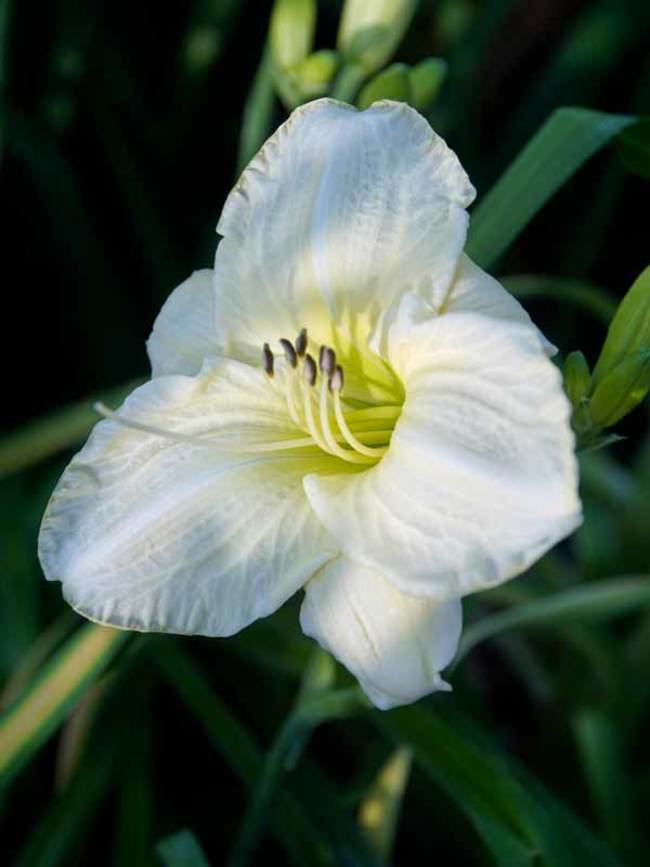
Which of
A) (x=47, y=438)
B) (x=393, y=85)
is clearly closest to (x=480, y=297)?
(x=393, y=85)

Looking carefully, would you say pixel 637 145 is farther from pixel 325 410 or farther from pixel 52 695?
pixel 52 695

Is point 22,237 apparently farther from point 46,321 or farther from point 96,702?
point 96,702

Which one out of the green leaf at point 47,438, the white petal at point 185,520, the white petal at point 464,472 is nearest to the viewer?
the white petal at point 464,472

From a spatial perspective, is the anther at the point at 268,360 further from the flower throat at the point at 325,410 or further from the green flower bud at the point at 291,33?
the green flower bud at the point at 291,33

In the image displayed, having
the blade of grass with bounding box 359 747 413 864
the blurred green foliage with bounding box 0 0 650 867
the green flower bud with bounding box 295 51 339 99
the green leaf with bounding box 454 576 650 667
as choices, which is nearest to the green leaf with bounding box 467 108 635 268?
the blurred green foliage with bounding box 0 0 650 867


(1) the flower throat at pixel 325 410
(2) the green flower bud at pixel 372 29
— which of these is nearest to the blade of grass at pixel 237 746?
(1) the flower throat at pixel 325 410

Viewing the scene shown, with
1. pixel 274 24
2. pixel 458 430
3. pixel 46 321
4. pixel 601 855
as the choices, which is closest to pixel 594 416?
pixel 458 430

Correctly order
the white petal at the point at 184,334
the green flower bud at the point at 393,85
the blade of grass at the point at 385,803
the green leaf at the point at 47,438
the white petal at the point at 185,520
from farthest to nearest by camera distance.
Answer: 1. the green leaf at the point at 47,438
2. the blade of grass at the point at 385,803
3. the green flower bud at the point at 393,85
4. the white petal at the point at 184,334
5. the white petal at the point at 185,520

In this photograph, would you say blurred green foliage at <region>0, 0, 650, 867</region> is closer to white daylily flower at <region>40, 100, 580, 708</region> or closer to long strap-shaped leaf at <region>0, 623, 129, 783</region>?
long strap-shaped leaf at <region>0, 623, 129, 783</region>
